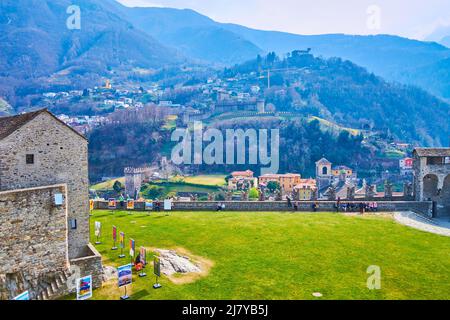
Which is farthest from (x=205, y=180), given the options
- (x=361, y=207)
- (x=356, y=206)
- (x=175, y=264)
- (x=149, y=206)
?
(x=175, y=264)

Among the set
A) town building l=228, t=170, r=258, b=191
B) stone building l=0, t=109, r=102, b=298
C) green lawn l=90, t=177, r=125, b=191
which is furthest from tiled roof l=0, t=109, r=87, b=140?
green lawn l=90, t=177, r=125, b=191

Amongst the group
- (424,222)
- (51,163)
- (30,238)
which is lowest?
(424,222)

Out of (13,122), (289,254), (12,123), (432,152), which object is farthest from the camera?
(432,152)

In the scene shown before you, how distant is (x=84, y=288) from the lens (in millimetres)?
16312

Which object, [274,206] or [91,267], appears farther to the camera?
[274,206]

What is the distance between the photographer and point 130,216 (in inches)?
1268

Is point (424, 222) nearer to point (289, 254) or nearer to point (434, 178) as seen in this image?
point (434, 178)

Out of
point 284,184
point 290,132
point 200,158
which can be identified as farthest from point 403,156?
point 200,158

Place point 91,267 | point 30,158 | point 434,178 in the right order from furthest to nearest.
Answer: point 434,178 → point 30,158 → point 91,267

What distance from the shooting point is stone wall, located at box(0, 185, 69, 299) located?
14914 millimetres

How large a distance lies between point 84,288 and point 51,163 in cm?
683

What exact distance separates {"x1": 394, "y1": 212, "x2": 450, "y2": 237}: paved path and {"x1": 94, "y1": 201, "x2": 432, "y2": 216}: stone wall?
1.35m

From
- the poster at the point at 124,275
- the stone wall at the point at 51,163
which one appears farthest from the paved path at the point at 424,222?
the stone wall at the point at 51,163
